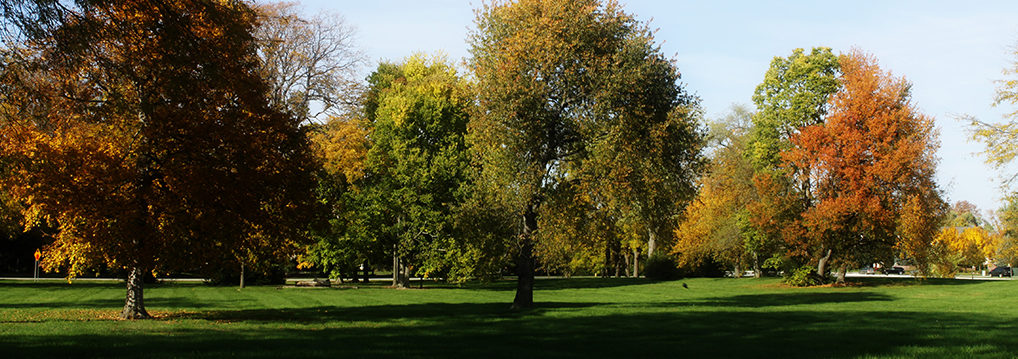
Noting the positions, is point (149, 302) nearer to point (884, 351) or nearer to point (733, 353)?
point (733, 353)

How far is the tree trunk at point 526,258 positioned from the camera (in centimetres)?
2569

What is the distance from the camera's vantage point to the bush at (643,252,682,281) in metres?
63.5

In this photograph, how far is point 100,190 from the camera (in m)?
18.4

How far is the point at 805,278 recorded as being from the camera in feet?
157

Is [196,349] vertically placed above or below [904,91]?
below

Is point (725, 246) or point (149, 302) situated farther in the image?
point (725, 246)

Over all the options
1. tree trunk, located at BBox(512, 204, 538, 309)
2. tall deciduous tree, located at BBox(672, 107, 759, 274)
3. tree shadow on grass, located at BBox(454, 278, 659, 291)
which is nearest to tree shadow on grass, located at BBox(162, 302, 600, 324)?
tree trunk, located at BBox(512, 204, 538, 309)

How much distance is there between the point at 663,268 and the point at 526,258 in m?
40.0

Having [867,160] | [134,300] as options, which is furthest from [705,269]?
[134,300]

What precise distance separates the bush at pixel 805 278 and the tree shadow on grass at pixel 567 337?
26242mm

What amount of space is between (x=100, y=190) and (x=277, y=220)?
4553 mm

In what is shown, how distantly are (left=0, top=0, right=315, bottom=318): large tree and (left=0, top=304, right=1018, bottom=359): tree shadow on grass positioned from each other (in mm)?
2567

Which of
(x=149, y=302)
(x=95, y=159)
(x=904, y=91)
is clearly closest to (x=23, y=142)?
(x=95, y=159)

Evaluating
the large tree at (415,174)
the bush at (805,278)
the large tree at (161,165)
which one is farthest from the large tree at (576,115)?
the bush at (805,278)
